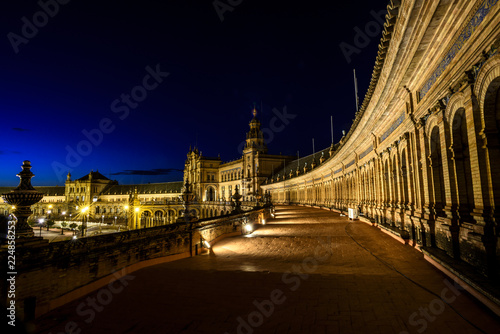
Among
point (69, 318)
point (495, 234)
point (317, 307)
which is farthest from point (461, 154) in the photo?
point (69, 318)

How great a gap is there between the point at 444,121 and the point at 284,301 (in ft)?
20.0

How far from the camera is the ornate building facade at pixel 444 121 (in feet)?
16.4

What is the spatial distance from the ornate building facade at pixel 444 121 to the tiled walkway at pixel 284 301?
1.47 m

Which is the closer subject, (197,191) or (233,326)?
(233,326)

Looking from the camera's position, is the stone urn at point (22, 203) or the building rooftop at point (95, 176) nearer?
the stone urn at point (22, 203)

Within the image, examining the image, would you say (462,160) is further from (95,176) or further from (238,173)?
(95,176)

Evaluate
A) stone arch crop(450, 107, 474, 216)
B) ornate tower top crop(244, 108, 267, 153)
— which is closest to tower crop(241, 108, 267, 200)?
ornate tower top crop(244, 108, 267, 153)

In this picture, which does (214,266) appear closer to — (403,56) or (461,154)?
(461,154)

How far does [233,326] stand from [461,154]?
21.6ft

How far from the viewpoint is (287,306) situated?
4.51 meters

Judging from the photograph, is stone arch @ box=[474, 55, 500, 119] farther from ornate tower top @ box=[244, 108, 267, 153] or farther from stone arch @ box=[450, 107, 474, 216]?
ornate tower top @ box=[244, 108, 267, 153]

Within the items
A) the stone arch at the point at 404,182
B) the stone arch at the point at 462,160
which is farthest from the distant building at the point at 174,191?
the stone arch at the point at 462,160

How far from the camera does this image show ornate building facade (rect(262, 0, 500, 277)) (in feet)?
16.4

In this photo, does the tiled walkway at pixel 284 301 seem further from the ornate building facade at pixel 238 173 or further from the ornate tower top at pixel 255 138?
the ornate tower top at pixel 255 138
